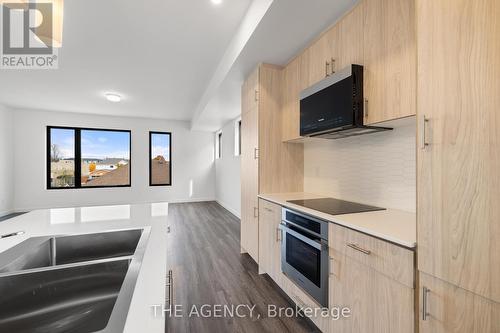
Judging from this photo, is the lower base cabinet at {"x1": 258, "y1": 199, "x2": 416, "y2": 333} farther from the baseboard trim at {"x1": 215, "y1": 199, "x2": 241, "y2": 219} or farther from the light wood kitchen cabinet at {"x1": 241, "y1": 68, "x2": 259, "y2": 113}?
the baseboard trim at {"x1": 215, "y1": 199, "x2": 241, "y2": 219}

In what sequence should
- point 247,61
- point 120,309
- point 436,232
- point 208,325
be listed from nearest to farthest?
1. point 120,309
2. point 436,232
3. point 208,325
4. point 247,61

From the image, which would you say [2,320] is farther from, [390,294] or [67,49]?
[67,49]

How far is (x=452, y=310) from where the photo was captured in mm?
854

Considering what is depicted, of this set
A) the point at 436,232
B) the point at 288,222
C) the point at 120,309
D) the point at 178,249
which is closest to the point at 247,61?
the point at 288,222

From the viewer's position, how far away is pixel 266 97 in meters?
2.51

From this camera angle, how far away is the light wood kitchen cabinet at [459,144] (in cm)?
75

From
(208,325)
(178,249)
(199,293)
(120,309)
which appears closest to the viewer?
(120,309)

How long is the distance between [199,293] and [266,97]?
2.21 meters

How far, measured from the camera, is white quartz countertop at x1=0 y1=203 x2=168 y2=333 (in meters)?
0.56

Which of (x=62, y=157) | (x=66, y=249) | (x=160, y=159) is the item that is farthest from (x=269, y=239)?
(x=62, y=157)

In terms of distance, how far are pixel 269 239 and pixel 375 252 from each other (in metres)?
1.26

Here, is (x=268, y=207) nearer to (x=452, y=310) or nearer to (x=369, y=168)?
(x=369, y=168)

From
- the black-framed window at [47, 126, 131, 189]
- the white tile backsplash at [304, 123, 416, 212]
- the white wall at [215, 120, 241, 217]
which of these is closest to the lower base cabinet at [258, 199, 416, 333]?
the white tile backsplash at [304, 123, 416, 212]

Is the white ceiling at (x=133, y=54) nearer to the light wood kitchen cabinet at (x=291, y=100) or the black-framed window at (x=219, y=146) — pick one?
the light wood kitchen cabinet at (x=291, y=100)
